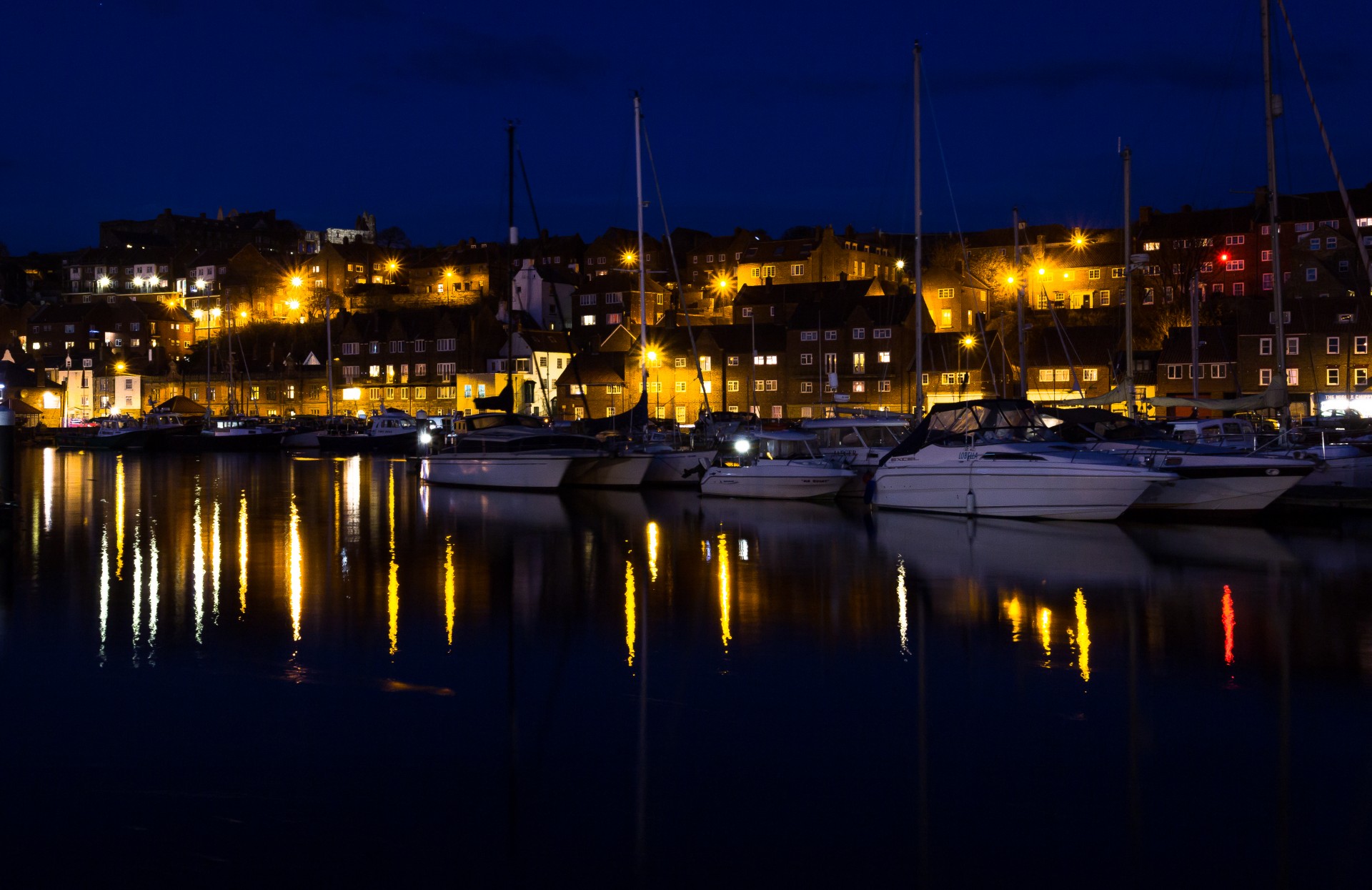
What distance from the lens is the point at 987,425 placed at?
2908 centimetres

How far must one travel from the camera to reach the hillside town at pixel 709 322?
80.4 m

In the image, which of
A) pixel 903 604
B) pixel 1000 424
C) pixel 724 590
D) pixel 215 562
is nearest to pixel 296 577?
pixel 215 562

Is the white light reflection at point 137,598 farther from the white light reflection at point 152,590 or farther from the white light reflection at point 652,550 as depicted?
Result: the white light reflection at point 652,550

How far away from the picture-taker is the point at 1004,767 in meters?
9.03

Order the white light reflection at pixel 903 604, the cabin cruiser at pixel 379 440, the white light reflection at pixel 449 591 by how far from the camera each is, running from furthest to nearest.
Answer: the cabin cruiser at pixel 379 440, the white light reflection at pixel 449 591, the white light reflection at pixel 903 604

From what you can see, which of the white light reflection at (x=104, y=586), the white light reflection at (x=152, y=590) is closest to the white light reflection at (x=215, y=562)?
the white light reflection at (x=152, y=590)

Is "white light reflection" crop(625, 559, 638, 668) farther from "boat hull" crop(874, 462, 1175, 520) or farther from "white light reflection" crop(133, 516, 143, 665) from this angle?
"boat hull" crop(874, 462, 1175, 520)

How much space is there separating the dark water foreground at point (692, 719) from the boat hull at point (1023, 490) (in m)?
→ 4.21

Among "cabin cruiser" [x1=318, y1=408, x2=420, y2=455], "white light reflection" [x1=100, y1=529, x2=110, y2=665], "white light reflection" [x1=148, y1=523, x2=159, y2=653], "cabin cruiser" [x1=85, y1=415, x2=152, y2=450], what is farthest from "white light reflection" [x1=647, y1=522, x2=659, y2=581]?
"cabin cruiser" [x1=85, y1=415, x2=152, y2=450]

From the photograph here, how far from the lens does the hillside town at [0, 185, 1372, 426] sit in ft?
264

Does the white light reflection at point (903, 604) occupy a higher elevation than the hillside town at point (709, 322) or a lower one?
lower

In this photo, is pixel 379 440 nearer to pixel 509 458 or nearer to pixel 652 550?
pixel 509 458

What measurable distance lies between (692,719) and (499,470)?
28.7 m

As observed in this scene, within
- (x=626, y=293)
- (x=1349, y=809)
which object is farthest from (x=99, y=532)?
(x=626, y=293)
